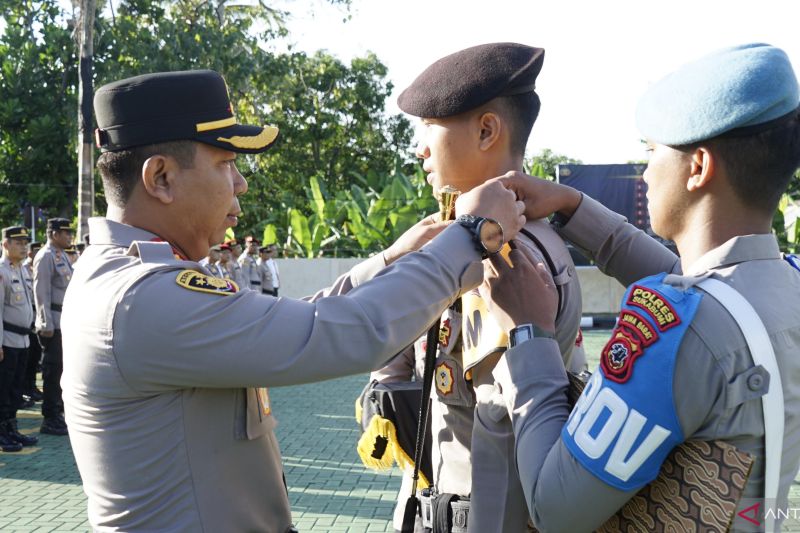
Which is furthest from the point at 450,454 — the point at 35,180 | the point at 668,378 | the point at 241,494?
the point at 35,180

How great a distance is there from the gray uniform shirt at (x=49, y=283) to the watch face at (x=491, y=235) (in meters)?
8.22

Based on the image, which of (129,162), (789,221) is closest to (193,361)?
(129,162)

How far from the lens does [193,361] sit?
1632mm

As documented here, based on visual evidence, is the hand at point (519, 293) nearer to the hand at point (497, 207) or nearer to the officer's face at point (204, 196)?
the hand at point (497, 207)

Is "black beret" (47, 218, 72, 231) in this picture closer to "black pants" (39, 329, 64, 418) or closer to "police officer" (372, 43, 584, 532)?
"black pants" (39, 329, 64, 418)

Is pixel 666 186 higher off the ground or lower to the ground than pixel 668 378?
higher

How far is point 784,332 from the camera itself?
146 cm

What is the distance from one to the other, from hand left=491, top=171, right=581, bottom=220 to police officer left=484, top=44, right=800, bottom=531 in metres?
0.42

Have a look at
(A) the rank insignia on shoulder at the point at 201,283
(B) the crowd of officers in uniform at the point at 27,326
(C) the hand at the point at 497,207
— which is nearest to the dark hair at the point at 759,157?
(C) the hand at the point at 497,207

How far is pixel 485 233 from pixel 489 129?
0.54m

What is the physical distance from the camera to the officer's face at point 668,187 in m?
1.61

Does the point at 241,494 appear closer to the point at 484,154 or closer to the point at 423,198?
the point at 484,154

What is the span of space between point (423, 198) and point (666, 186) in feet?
64.0

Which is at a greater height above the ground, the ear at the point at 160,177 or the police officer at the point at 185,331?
the ear at the point at 160,177
